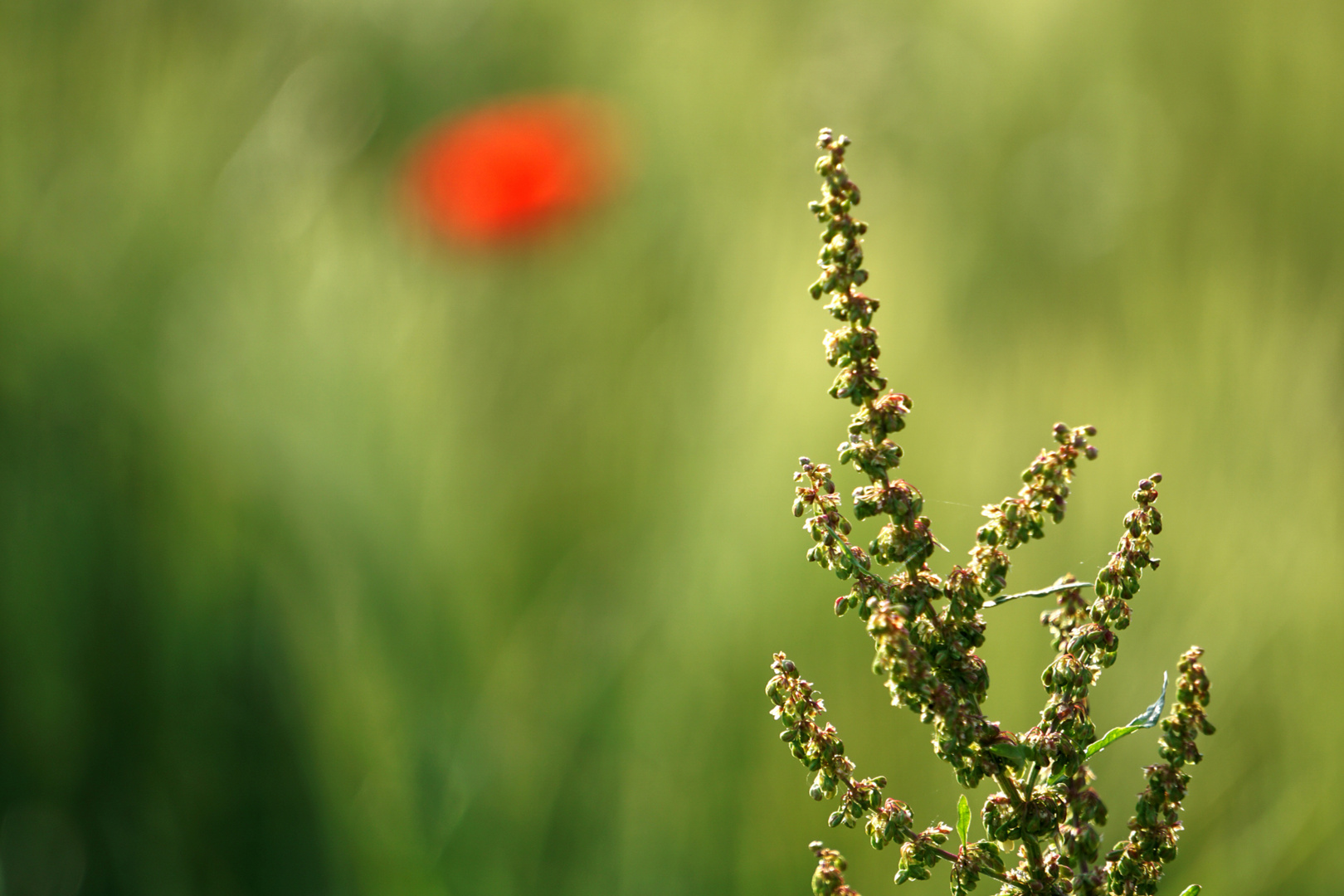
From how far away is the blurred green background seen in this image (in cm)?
62

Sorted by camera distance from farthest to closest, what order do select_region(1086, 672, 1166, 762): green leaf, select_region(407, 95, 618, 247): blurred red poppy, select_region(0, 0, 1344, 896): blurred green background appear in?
select_region(407, 95, 618, 247): blurred red poppy
select_region(0, 0, 1344, 896): blurred green background
select_region(1086, 672, 1166, 762): green leaf

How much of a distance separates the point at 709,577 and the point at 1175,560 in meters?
0.28

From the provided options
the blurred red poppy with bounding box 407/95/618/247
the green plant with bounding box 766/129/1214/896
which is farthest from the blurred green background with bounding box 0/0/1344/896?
the green plant with bounding box 766/129/1214/896

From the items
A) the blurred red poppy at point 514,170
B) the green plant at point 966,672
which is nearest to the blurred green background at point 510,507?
the blurred red poppy at point 514,170

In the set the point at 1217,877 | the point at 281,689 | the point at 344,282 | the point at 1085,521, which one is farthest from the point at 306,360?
the point at 1217,877

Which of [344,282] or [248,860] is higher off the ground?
[344,282]

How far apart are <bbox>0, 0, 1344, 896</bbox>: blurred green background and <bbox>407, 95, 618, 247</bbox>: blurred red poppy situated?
50 mm

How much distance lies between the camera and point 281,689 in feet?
2.63

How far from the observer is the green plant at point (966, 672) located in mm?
198

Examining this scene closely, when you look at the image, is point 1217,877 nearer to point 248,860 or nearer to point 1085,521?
point 1085,521

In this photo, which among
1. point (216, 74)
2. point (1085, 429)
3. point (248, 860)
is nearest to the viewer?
point (1085, 429)

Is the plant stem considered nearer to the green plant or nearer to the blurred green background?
the green plant

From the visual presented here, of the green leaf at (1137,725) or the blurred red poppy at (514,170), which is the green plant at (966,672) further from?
the blurred red poppy at (514,170)

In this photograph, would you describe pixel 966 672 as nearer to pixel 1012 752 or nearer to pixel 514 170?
pixel 1012 752
